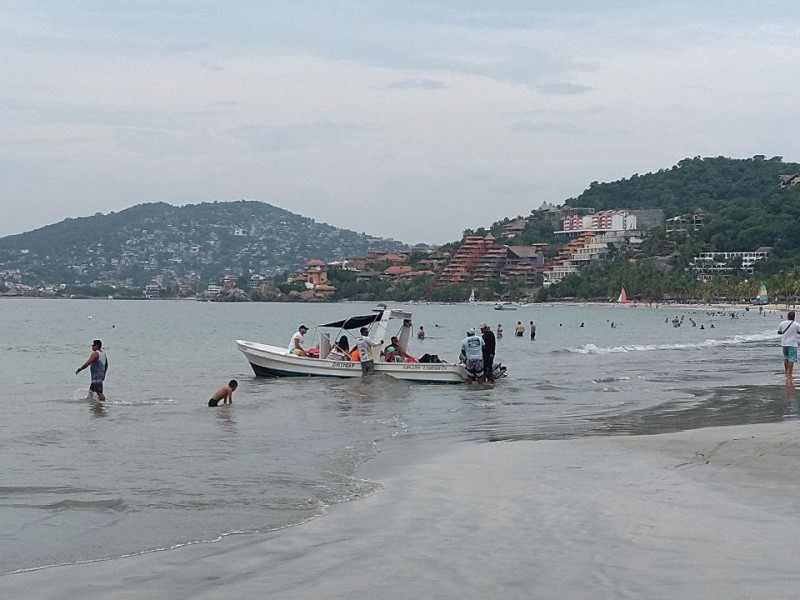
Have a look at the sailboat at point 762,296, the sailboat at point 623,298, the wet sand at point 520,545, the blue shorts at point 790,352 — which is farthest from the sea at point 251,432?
the sailboat at point 623,298

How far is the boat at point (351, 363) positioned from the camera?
2541cm

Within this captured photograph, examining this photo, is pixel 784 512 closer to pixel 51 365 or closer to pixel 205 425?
pixel 205 425

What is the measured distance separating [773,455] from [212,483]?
6.56 m

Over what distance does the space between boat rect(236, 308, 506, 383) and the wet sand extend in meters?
13.2

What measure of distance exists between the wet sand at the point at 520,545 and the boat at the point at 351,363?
13.2m

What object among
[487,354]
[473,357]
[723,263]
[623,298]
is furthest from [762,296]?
[473,357]

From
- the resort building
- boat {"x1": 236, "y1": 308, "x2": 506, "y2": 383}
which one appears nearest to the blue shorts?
boat {"x1": 236, "y1": 308, "x2": 506, "y2": 383}

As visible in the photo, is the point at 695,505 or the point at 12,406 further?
the point at 12,406

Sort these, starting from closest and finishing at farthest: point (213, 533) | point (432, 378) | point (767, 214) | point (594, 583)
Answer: point (594, 583) → point (213, 533) → point (432, 378) → point (767, 214)

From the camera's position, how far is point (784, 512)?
9.30 metres

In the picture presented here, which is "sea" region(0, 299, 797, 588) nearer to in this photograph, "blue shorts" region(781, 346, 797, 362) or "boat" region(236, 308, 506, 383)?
"boat" region(236, 308, 506, 383)

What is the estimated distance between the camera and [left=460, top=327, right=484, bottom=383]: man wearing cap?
83.1 feet

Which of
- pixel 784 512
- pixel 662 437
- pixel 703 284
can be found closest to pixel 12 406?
pixel 662 437

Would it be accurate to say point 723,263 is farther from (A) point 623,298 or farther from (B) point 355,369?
(B) point 355,369
